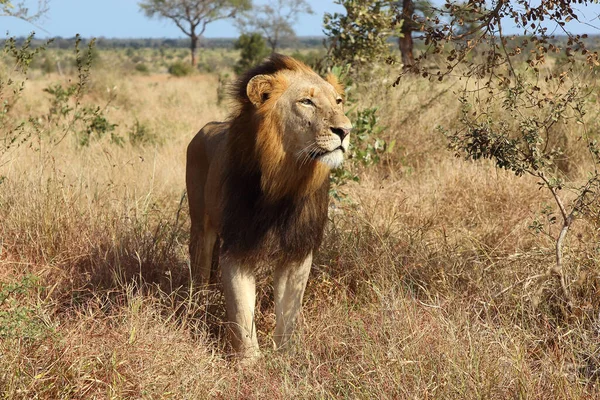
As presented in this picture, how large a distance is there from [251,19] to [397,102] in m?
44.1

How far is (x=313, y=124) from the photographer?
356 cm

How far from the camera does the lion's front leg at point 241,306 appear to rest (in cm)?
391

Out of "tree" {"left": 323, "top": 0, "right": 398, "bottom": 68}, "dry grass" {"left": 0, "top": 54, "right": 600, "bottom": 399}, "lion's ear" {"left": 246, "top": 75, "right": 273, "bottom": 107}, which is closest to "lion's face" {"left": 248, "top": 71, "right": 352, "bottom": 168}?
"lion's ear" {"left": 246, "top": 75, "right": 273, "bottom": 107}

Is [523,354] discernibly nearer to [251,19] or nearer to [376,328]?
[376,328]

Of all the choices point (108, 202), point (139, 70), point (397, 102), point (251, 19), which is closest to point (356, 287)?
point (108, 202)

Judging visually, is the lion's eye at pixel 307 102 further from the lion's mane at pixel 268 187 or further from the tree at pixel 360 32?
the tree at pixel 360 32

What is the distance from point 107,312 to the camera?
4180mm

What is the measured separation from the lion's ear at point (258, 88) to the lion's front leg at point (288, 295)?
90 centimetres

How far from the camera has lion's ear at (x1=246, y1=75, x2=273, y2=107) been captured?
367 cm

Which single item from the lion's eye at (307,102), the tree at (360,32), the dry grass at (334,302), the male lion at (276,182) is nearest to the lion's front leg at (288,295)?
the male lion at (276,182)

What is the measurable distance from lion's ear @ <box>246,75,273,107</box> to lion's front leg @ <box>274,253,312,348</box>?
90 centimetres

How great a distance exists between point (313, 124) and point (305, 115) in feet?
0.24

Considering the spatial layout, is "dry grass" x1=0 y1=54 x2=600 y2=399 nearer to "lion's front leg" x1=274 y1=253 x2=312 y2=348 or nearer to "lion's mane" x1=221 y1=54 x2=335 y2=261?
"lion's front leg" x1=274 y1=253 x2=312 y2=348

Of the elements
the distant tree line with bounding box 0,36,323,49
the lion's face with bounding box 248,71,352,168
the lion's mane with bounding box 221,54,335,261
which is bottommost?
the distant tree line with bounding box 0,36,323,49
